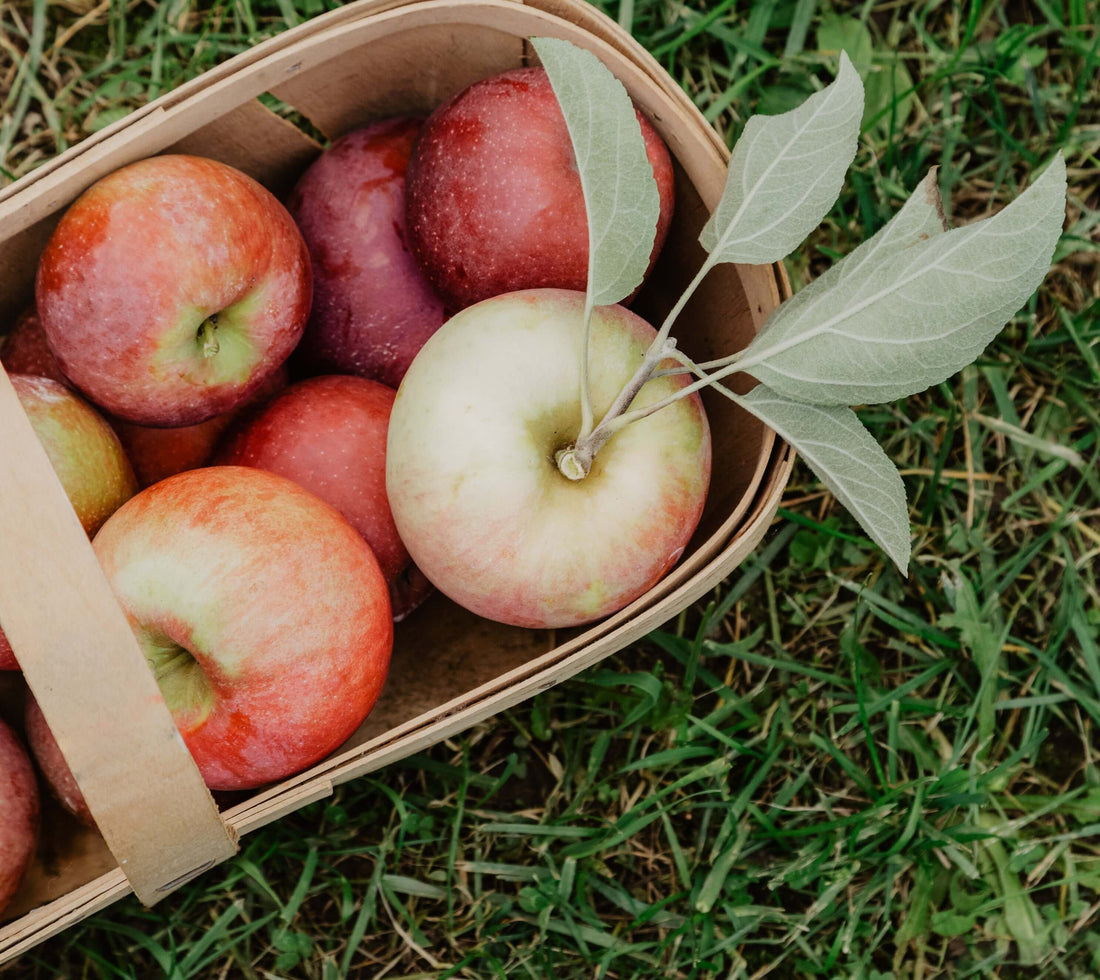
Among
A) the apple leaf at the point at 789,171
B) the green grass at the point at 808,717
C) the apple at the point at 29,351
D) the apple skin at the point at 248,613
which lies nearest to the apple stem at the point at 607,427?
the apple leaf at the point at 789,171

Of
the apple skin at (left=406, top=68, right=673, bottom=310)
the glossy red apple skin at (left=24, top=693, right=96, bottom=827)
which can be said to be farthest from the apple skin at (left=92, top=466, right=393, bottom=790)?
the apple skin at (left=406, top=68, right=673, bottom=310)

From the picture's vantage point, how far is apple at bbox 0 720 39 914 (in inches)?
40.3

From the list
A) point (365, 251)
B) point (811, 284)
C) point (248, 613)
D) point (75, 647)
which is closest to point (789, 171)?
point (811, 284)

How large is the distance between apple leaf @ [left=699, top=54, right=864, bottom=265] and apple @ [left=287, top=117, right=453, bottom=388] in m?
0.42

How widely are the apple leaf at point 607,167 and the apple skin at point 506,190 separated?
0.46 ft

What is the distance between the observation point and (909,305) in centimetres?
85

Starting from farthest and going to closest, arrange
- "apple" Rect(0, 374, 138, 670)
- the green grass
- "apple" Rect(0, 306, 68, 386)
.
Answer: the green grass < "apple" Rect(0, 306, 68, 386) < "apple" Rect(0, 374, 138, 670)

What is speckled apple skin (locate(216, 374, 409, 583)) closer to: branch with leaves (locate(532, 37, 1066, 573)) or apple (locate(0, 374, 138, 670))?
apple (locate(0, 374, 138, 670))

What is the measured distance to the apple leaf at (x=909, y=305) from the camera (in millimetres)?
819

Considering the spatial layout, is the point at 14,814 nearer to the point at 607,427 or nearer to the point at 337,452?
the point at 337,452

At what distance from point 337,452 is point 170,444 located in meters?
0.24

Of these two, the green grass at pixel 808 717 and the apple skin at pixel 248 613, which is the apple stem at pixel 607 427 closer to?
the apple skin at pixel 248 613

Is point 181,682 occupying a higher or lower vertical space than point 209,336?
lower

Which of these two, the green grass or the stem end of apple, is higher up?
the stem end of apple
